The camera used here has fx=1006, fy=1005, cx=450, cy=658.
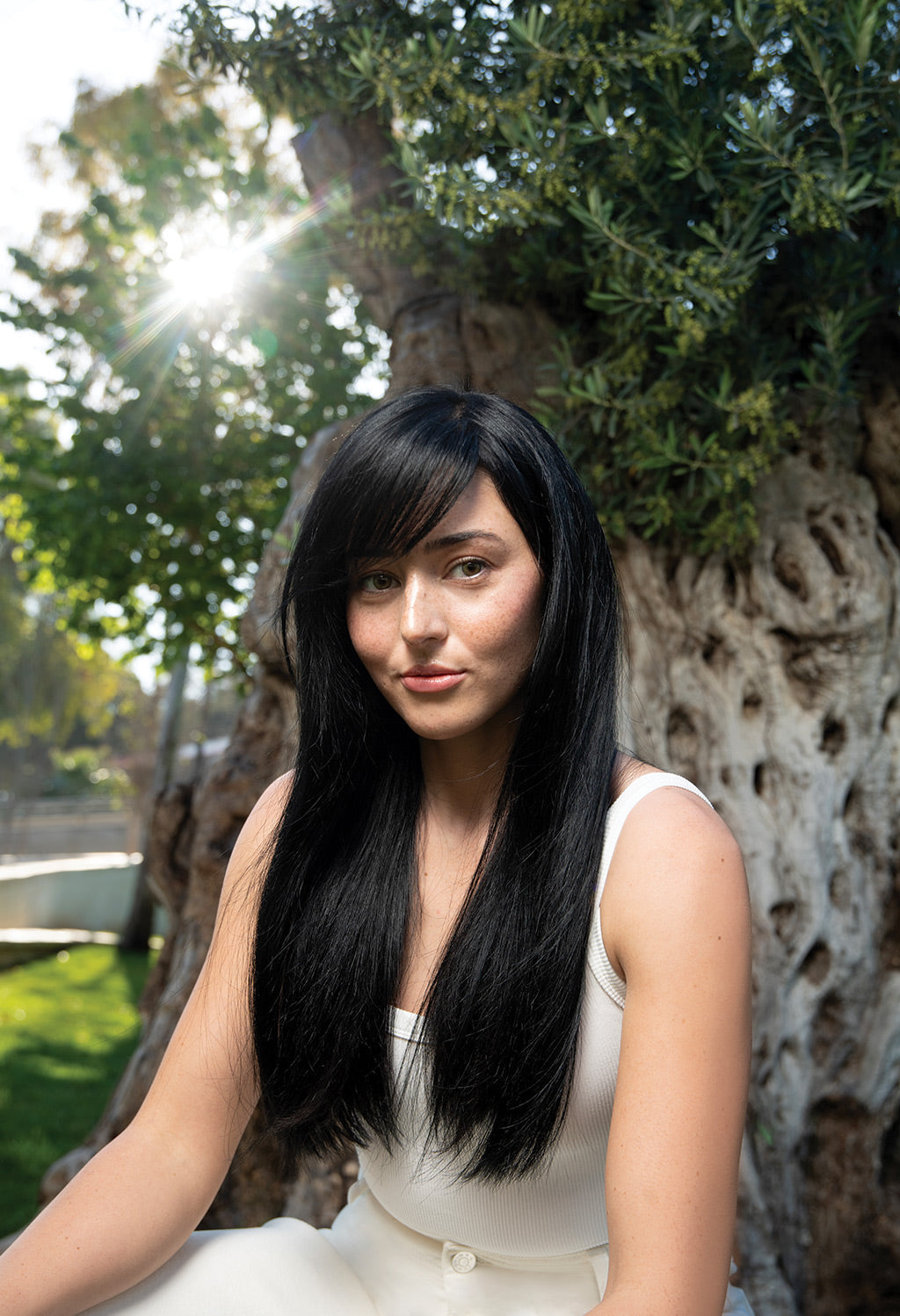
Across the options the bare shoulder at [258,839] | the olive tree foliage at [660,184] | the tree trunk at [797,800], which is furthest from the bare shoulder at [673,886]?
the olive tree foliage at [660,184]

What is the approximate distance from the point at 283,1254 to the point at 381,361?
620 centimetres

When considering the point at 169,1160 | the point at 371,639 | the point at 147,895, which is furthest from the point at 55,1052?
the point at 371,639

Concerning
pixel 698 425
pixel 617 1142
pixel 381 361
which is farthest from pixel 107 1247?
pixel 381 361

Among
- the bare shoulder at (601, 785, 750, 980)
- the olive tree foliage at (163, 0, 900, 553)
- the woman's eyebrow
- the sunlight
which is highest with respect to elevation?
the sunlight

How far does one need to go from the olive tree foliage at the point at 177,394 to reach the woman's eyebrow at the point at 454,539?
5.71m

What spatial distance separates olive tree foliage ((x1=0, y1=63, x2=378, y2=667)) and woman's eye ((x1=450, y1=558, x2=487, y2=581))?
570cm

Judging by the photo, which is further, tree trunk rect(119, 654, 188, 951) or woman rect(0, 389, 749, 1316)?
tree trunk rect(119, 654, 188, 951)

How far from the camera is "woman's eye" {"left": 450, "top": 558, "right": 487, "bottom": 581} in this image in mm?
1515

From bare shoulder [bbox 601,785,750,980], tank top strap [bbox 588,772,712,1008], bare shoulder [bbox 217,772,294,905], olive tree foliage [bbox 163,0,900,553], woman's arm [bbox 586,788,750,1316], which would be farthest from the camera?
olive tree foliage [bbox 163,0,900,553]

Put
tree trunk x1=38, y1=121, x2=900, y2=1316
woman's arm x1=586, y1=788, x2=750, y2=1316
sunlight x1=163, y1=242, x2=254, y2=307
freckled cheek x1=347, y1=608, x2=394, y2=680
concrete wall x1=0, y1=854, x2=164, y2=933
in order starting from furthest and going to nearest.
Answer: concrete wall x1=0, y1=854, x2=164, y2=933 → sunlight x1=163, y1=242, x2=254, y2=307 → tree trunk x1=38, y1=121, x2=900, y2=1316 → freckled cheek x1=347, y1=608, x2=394, y2=680 → woman's arm x1=586, y1=788, x2=750, y2=1316

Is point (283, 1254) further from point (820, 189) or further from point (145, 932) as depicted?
point (145, 932)

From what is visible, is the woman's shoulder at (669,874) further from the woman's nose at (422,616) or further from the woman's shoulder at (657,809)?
the woman's nose at (422,616)

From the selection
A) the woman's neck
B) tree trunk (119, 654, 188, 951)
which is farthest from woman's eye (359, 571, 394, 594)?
tree trunk (119, 654, 188, 951)

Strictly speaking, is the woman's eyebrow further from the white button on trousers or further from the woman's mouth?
the white button on trousers
